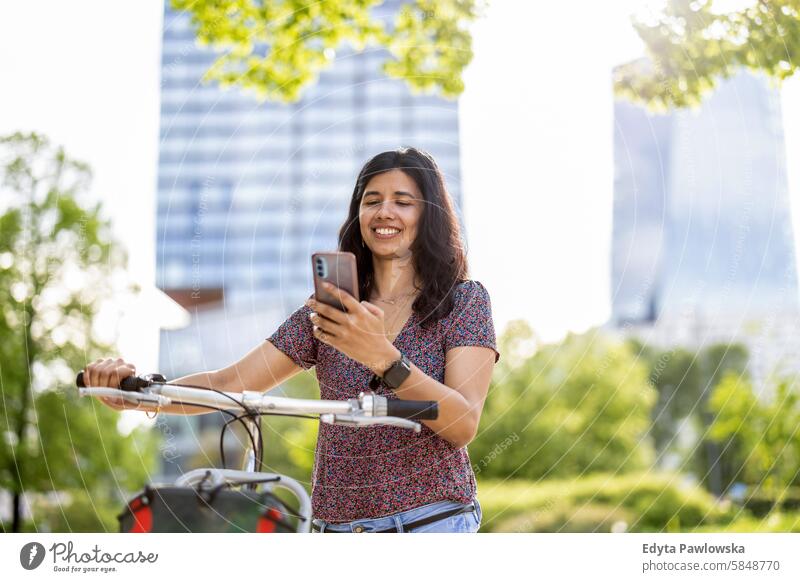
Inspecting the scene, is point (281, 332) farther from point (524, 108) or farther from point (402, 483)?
point (524, 108)

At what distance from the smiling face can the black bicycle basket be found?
931 mm

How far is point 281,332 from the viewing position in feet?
9.03

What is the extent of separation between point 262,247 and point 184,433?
18702mm

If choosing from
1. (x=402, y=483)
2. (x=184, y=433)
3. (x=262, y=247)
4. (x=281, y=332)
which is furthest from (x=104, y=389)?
(x=262, y=247)

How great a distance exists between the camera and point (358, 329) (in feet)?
7.23

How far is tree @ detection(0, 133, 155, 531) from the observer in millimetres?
11391

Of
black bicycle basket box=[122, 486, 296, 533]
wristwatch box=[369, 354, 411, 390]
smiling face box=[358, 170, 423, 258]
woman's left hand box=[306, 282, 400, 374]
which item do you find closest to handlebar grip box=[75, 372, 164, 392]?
black bicycle basket box=[122, 486, 296, 533]

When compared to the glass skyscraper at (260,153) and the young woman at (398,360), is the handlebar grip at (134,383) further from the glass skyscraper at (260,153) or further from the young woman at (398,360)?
the glass skyscraper at (260,153)

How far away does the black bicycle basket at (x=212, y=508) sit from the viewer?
6.85 feet

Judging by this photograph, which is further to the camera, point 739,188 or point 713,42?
point 739,188

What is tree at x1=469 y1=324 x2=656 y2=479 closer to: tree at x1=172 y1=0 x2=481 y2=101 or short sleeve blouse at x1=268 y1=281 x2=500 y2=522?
tree at x1=172 y1=0 x2=481 y2=101

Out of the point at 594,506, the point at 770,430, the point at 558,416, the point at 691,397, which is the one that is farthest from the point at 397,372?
the point at 691,397
